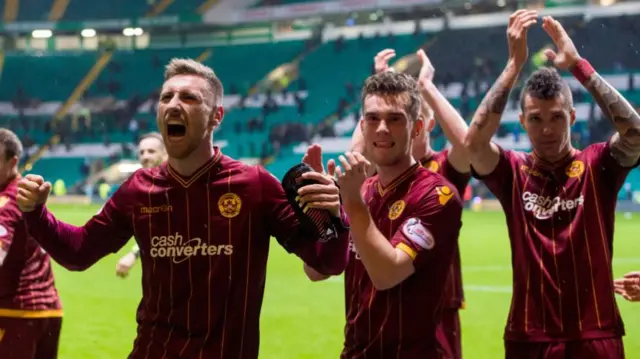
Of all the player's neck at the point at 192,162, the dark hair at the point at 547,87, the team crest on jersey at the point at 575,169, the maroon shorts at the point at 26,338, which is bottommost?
the maroon shorts at the point at 26,338

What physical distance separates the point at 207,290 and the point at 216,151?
0.63 metres

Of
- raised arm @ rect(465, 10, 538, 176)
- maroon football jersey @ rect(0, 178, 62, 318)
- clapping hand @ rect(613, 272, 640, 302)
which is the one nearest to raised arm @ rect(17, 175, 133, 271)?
maroon football jersey @ rect(0, 178, 62, 318)

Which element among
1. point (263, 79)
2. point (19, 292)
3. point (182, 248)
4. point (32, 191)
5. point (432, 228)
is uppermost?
point (263, 79)

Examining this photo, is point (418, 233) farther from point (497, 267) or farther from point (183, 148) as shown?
point (497, 267)

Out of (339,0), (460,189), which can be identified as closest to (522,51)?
(460,189)

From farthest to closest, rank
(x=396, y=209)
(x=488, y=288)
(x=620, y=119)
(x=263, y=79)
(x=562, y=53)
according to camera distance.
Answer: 1. (x=263, y=79)
2. (x=488, y=288)
3. (x=562, y=53)
4. (x=620, y=119)
5. (x=396, y=209)

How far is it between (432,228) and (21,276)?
291 cm

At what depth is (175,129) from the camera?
3.29 meters

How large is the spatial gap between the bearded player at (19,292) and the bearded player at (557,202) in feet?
9.18

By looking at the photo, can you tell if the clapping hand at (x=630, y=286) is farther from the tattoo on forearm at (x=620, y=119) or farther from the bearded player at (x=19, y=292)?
the bearded player at (x=19, y=292)

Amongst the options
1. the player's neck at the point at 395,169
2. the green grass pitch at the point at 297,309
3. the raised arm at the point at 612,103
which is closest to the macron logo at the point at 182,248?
the player's neck at the point at 395,169

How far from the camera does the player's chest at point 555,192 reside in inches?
152

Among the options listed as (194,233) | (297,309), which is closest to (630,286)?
(194,233)

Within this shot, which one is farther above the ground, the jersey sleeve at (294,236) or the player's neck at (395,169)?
the player's neck at (395,169)
